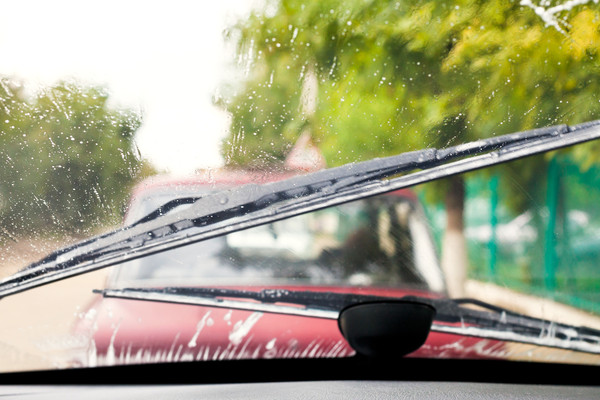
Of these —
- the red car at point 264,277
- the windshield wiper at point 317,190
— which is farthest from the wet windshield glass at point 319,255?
the windshield wiper at point 317,190

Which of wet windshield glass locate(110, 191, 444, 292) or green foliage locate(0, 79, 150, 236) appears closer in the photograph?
green foliage locate(0, 79, 150, 236)

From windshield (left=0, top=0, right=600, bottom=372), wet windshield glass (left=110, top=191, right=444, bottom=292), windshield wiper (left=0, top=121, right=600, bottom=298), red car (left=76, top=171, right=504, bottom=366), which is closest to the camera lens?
windshield (left=0, top=0, right=600, bottom=372)

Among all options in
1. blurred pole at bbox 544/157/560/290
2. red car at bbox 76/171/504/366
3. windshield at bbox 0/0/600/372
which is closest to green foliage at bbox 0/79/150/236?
windshield at bbox 0/0/600/372

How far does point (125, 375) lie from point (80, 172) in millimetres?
772

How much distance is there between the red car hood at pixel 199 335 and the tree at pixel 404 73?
63 cm

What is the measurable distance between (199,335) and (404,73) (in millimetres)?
1172

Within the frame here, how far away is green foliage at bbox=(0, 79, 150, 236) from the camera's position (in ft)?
5.60

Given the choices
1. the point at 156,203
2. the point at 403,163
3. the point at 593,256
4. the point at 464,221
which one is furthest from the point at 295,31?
the point at 593,256

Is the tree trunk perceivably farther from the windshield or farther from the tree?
the tree

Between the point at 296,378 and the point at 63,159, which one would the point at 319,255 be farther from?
the point at 63,159

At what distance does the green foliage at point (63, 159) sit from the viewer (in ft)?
5.60

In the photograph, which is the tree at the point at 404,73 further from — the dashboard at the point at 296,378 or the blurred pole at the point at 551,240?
the dashboard at the point at 296,378

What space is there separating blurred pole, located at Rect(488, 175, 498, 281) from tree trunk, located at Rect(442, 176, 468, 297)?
10 centimetres

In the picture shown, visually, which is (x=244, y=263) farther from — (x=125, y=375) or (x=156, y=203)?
(x=125, y=375)
